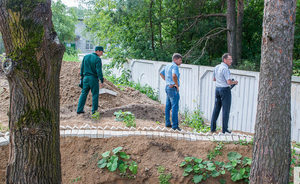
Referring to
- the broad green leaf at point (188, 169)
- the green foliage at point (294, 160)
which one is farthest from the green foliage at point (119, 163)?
the green foliage at point (294, 160)

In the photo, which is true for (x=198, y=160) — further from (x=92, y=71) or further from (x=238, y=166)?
(x=92, y=71)

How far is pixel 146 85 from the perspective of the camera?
14.1 m

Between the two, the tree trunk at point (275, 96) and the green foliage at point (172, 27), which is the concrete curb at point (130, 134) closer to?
the tree trunk at point (275, 96)

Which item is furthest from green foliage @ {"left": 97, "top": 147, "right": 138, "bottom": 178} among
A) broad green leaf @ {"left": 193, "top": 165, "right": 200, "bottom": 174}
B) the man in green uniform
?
the man in green uniform

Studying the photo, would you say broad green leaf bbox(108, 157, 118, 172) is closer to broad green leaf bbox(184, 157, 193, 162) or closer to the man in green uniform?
broad green leaf bbox(184, 157, 193, 162)

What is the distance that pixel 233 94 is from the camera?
845 cm

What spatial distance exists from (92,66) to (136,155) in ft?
11.9

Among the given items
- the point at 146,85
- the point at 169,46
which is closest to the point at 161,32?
the point at 169,46

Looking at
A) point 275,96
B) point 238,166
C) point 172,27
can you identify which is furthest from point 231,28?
point 275,96

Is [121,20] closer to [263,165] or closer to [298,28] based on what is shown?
[298,28]

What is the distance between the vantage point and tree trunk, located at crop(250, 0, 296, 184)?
12.3 feet

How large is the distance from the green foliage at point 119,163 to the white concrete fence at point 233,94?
4011mm

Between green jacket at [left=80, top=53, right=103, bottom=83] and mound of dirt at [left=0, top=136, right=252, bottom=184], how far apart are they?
305 centimetres

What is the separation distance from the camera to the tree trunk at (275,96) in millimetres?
3762
